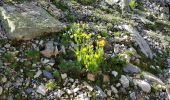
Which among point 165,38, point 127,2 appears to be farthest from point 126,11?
point 165,38

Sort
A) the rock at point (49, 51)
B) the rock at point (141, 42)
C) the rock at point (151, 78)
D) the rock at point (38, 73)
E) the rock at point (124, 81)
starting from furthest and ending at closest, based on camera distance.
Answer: the rock at point (141, 42) < the rock at point (151, 78) < the rock at point (49, 51) < the rock at point (124, 81) < the rock at point (38, 73)

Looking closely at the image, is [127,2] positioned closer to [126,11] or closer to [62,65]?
[126,11]

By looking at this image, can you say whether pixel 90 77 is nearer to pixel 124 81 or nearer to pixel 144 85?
pixel 124 81

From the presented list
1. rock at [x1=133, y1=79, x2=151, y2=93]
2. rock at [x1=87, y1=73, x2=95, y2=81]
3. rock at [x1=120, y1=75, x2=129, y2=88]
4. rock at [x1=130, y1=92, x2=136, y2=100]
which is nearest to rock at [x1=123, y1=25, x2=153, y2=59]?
rock at [x1=133, y1=79, x2=151, y2=93]

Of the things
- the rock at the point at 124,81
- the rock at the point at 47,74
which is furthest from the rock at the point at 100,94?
the rock at the point at 47,74

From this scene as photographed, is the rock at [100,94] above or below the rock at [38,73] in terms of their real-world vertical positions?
below

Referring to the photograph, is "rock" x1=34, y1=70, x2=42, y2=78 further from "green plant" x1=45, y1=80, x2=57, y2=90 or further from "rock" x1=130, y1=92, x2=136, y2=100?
"rock" x1=130, y1=92, x2=136, y2=100

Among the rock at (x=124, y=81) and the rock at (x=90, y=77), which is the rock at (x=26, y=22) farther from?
the rock at (x=124, y=81)
